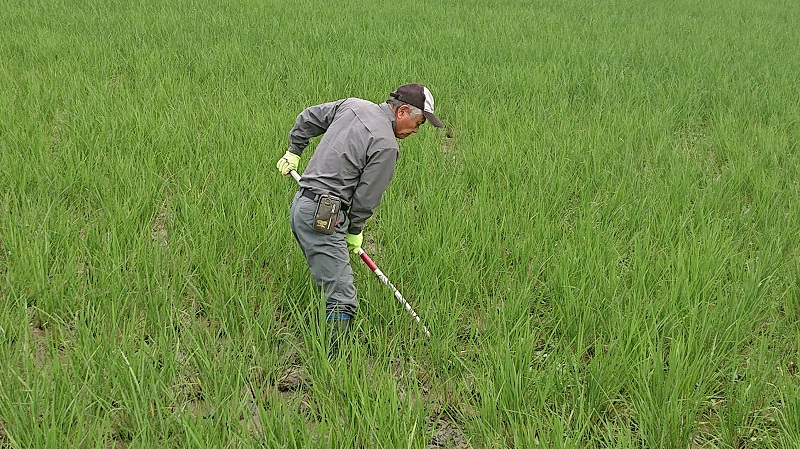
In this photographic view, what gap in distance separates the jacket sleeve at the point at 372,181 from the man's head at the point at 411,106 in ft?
0.40

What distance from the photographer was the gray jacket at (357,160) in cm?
206

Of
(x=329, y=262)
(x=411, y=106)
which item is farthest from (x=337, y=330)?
(x=411, y=106)

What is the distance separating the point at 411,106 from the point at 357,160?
0.28 m

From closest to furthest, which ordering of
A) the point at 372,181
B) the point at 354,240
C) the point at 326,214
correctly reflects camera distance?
the point at 326,214, the point at 372,181, the point at 354,240

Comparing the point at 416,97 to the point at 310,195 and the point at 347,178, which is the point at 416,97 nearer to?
the point at 347,178

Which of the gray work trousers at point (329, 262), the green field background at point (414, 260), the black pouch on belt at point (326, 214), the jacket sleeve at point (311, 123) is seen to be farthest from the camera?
the jacket sleeve at point (311, 123)

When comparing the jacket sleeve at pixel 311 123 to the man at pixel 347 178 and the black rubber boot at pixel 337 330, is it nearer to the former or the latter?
the man at pixel 347 178

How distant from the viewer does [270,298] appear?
2252 mm

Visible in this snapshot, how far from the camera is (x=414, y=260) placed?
2.46m

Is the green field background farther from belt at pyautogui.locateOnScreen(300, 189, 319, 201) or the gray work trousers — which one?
belt at pyautogui.locateOnScreen(300, 189, 319, 201)

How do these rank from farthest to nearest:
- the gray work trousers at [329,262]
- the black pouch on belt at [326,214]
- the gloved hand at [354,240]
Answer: the gloved hand at [354,240] < the gray work trousers at [329,262] < the black pouch on belt at [326,214]

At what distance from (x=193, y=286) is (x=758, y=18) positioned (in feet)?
36.4

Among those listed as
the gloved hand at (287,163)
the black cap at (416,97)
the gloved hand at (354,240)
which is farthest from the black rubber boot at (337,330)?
the black cap at (416,97)

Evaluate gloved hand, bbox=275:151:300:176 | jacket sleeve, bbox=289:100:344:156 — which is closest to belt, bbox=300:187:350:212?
gloved hand, bbox=275:151:300:176
